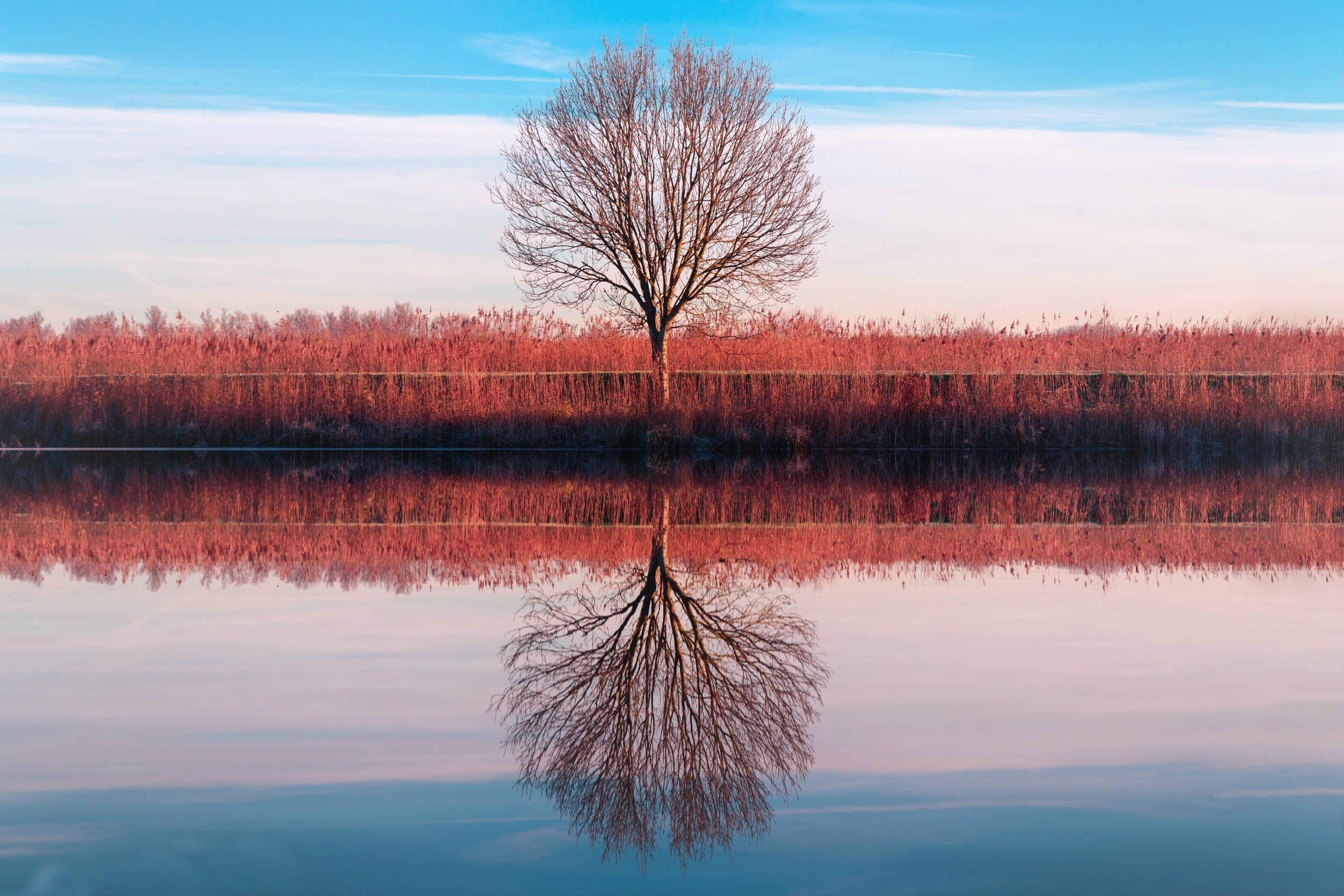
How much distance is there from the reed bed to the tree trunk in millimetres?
140

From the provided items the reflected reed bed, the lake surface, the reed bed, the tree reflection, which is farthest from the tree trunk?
the tree reflection

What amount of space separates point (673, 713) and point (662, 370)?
15.0 meters

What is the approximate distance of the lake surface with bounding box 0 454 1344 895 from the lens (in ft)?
7.57

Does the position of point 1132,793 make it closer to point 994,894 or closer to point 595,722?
point 994,894

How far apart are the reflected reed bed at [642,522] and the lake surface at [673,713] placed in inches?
3.0

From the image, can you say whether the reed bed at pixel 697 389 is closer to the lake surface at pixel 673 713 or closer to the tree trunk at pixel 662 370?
the tree trunk at pixel 662 370

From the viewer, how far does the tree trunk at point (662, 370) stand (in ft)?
58.1

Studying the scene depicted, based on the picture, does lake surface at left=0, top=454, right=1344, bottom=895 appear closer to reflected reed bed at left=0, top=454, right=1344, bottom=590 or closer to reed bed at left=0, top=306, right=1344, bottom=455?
reflected reed bed at left=0, top=454, right=1344, bottom=590

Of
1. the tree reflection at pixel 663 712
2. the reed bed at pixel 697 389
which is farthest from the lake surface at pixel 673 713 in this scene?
the reed bed at pixel 697 389

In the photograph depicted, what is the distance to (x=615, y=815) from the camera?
2.59 m

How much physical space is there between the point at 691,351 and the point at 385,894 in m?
16.9

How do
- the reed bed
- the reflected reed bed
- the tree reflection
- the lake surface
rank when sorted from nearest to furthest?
the lake surface
the tree reflection
the reflected reed bed
the reed bed

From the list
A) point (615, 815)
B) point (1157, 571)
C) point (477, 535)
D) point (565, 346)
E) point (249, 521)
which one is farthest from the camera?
point (565, 346)

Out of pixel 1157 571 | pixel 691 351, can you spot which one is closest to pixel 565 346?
pixel 691 351
